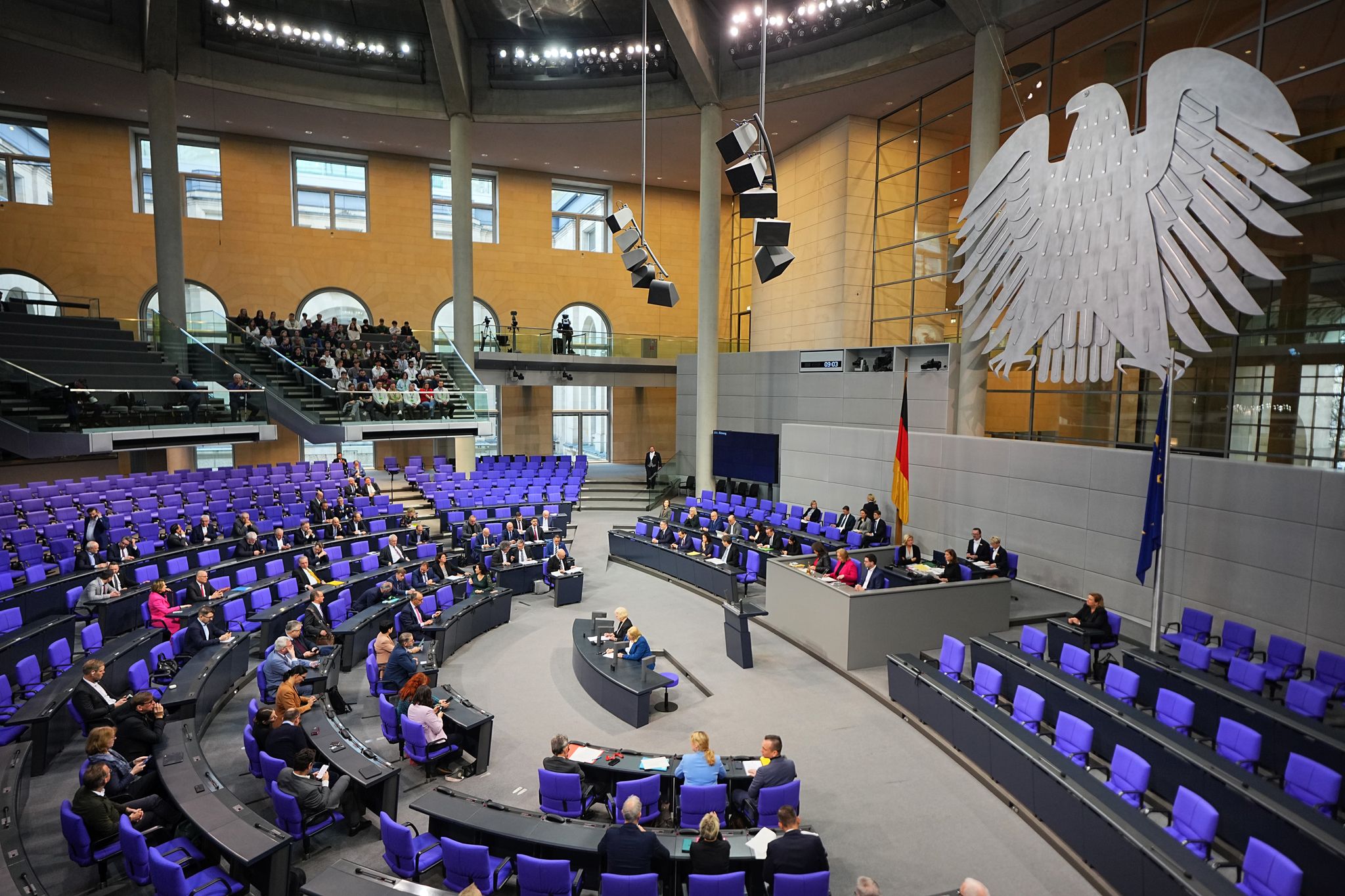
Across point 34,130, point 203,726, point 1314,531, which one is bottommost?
point 203,726

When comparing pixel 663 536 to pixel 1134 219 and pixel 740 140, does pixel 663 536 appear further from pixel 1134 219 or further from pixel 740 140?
pixel 1134 219

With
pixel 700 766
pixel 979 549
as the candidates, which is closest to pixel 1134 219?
pixel 979 549

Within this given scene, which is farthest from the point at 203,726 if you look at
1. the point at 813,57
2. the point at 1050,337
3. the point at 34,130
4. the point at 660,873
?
the point at 34,130

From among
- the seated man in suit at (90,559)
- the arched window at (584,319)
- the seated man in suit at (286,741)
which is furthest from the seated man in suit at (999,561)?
the arched window at (584,319)

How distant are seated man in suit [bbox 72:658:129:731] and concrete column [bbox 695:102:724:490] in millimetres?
15793

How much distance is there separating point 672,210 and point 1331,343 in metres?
22.0

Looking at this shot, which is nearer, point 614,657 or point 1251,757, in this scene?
point 1251,757

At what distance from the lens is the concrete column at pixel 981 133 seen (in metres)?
14.9

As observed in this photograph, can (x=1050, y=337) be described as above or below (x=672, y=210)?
below

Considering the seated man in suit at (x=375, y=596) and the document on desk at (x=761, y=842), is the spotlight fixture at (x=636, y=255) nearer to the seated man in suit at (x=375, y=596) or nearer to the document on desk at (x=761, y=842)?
the seated man in suit at (x=375, y=596)

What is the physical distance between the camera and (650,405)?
99.0 ft

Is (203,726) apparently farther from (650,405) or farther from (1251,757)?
(650,405)

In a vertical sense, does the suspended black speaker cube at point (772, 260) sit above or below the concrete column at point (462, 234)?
below

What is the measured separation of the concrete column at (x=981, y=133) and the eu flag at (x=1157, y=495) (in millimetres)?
5561
